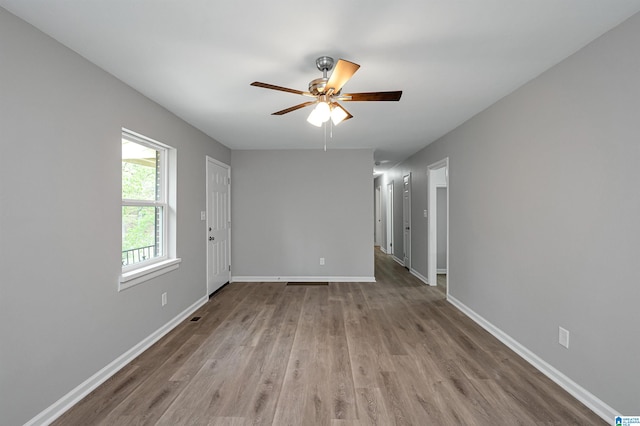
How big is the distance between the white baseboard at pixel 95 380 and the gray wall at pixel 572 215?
11.1ft

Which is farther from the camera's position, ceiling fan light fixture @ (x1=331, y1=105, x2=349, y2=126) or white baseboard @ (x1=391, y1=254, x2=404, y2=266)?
white baseboard @ (x1=391, y1=254, x2=404, y2=266)

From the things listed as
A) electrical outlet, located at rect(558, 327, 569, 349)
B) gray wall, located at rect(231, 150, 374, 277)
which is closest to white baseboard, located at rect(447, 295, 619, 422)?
electrical outlet, located at rect(558, 327, 569, 349)

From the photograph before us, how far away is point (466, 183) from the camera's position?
144 inches

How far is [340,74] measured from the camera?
5.95 feet

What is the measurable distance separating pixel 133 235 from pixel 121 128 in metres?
0.98

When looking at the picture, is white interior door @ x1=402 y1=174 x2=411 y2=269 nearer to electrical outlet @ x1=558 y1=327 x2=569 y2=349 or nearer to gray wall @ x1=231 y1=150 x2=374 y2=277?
gray wall @ x1=231 y1=150 x2=374 y2=277

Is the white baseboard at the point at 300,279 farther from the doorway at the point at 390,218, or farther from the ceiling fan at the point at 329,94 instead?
the ceiling fan at the point at 329,94

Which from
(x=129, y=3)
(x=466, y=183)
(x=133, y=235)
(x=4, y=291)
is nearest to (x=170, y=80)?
(x=129, y=3)

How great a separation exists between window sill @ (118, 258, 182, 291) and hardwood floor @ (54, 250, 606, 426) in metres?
0.65

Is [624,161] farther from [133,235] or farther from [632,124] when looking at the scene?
[133,235]

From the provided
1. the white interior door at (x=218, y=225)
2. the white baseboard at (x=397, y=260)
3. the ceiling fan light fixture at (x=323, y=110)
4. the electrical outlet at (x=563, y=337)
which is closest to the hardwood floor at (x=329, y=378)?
the electrical outlet at (x=563, y=337)

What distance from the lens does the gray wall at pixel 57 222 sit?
1.63m

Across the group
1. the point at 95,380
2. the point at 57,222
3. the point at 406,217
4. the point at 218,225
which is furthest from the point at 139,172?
the point at 406,217

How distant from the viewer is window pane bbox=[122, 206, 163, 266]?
2709 mm
